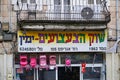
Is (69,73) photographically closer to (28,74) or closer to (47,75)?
(47,75)

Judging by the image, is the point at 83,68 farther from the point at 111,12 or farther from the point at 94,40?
the point at 111,12

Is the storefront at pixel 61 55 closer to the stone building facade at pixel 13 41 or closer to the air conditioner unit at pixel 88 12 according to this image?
the stone building facade at pixel 13 41

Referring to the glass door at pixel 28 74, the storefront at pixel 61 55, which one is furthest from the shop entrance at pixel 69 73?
the glass door at pixel 28 74

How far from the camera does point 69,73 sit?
53.2 feet

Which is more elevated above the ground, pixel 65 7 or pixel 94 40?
pixel 65 7

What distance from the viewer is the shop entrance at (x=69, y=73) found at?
16156 millimetres

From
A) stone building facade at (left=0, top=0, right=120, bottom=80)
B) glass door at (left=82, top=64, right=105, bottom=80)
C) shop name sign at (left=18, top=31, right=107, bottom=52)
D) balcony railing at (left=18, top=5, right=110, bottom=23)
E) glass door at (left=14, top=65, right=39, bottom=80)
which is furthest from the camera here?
glass door at (left=82, top=64, right=105, bottom=80)

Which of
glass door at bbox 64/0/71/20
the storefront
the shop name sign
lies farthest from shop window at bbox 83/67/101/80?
glass door at bbox 64/0/71/20

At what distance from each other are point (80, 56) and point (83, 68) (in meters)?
0.45

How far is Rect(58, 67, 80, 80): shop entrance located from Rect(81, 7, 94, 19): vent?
1832 mm

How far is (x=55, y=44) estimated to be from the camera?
51.9 feet

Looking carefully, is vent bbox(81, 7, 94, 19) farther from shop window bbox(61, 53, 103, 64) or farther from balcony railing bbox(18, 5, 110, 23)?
shop window bbox(61, 53, 103, 64)

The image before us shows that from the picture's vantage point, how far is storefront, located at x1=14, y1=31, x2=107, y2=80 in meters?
15.7

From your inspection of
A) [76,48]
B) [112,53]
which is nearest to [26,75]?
[76,48]
